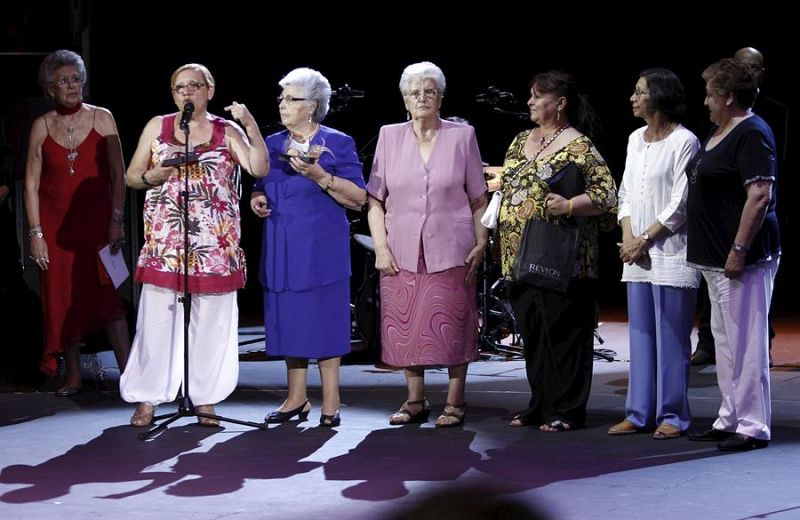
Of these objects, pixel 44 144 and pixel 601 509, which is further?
pixel 44 144

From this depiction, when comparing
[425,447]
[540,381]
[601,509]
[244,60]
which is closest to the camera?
[601,509]

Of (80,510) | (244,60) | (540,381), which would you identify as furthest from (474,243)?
(244,60)

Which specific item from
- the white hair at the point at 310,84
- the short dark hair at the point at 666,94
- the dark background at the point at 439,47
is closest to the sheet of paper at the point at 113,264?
the white hair at the point at 310,84

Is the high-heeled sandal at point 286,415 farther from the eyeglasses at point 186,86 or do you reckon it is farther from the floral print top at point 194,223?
the eyeglasses at point 186,86

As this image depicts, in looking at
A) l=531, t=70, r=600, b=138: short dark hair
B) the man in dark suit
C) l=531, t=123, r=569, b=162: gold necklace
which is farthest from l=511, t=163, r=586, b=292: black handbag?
the man in dark suit

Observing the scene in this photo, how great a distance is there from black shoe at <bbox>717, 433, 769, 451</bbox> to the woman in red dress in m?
2.90

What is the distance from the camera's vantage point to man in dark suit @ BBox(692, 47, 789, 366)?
21.4 ft

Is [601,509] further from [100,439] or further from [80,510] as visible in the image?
[100,439]

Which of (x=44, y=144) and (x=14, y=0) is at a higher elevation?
(x=14, y=0)

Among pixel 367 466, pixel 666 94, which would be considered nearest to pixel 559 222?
pixel 666 94

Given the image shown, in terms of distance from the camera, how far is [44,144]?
6.22 m

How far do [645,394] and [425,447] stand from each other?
0.91 m

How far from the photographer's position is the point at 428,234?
5.33 m

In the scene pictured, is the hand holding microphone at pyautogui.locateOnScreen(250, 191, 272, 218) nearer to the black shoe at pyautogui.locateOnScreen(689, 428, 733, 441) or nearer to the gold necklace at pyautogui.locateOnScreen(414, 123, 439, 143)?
the gold necklace at pyautogui.locateOnScreen(414, 123, 439, 143)
